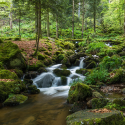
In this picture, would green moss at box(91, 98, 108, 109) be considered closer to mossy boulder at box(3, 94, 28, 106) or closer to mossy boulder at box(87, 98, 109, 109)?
mossy boulder at box(87, 98, 109, 109)

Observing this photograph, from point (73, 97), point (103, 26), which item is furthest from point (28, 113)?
point (103, 26)

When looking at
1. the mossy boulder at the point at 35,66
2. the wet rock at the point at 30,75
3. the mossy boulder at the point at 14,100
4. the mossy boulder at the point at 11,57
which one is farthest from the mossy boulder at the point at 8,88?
the mossy boulder at the point at 35,66

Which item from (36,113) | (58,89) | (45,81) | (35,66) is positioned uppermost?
(35,66)

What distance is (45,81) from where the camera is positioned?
8.62 metres

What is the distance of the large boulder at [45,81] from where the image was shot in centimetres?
842

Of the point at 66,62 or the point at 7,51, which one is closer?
the point at 7,51

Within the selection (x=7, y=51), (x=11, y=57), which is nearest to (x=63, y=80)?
(x=11, y=57)

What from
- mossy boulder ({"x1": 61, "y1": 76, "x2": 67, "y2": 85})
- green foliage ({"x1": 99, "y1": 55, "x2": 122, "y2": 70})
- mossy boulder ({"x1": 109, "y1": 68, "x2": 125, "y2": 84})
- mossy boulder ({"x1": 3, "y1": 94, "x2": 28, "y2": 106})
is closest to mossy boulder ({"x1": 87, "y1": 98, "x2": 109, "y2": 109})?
mossy boulder ({"x1": 3, "y1": 94, "x2": 28, "y2": 106})

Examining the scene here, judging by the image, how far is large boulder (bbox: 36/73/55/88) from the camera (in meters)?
8.42

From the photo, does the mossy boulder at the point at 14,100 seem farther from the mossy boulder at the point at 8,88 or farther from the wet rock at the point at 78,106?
the wet rock at the point at 78,106

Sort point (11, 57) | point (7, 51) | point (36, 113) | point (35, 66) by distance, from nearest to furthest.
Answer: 1. point (36, 113)
2. point (11, 57)
3. point (7, 51)
4. point (35, 66)

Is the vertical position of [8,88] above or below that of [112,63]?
below

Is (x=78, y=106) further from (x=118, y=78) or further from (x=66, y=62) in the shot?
(x=66, y=62)

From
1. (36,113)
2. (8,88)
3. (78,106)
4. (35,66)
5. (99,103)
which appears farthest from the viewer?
(35,66)
